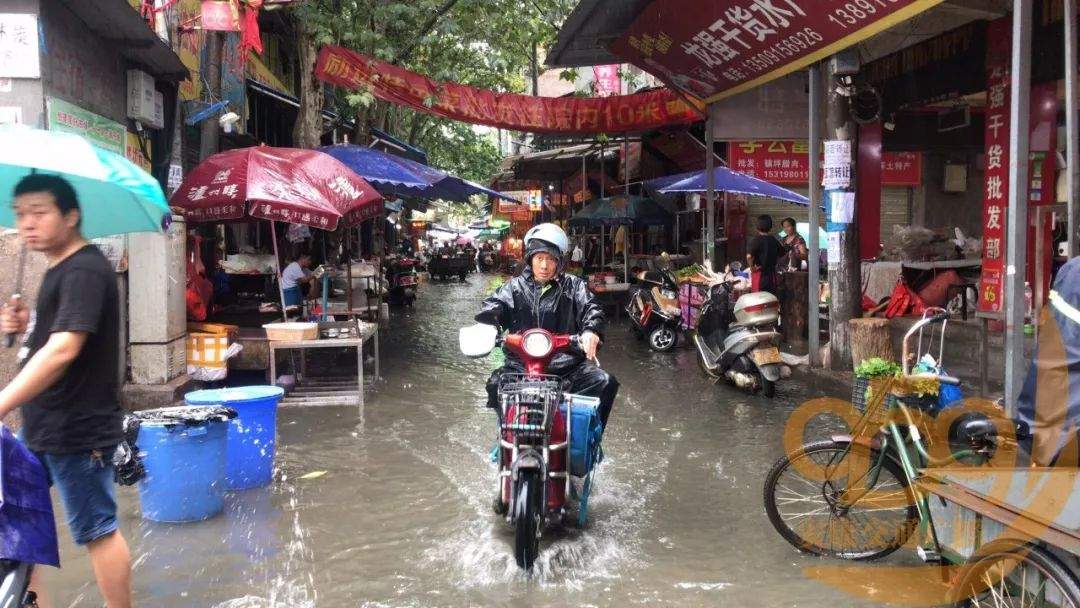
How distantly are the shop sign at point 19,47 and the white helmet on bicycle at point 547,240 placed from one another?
4153 millimetres

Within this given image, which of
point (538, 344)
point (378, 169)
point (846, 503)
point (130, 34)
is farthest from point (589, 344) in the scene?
point (378, 169)

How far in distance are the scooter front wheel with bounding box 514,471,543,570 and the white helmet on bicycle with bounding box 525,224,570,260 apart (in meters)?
1.42

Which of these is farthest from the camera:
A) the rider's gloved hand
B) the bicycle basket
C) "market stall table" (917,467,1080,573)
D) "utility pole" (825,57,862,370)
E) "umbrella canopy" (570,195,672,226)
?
"umbrella canopy" (570,195,672,226)

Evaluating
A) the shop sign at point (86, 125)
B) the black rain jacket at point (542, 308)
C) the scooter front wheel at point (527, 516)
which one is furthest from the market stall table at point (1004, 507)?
the shop sign at point (86, 125)

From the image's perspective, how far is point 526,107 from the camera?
14.3 meters

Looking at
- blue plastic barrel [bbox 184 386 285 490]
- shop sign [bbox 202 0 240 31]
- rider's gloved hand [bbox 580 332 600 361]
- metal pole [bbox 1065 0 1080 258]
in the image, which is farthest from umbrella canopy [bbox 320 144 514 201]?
metal pole [bbox 1065 0 1080 258]

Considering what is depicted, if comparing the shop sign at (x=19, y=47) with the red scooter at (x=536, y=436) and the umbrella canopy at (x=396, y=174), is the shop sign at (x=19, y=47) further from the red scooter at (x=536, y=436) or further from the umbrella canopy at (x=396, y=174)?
the umbrella canopy at (x=396, y=174)

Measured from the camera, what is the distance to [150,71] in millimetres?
8844

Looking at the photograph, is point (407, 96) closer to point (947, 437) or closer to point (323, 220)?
point (323, 220)

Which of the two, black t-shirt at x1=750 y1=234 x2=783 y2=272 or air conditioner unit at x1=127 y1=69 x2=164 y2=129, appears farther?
black t-shirt at x1=750 y1=234 x2=783 y2=272

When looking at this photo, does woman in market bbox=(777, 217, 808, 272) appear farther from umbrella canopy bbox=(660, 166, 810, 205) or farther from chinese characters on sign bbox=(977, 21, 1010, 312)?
chinese characters on sign bbox=(977, 21, 1010, 312)

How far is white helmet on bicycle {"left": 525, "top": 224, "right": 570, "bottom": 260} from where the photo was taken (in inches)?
194

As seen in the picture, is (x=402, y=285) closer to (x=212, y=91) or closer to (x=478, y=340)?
(x=212, y=91)

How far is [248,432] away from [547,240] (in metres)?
2.35
